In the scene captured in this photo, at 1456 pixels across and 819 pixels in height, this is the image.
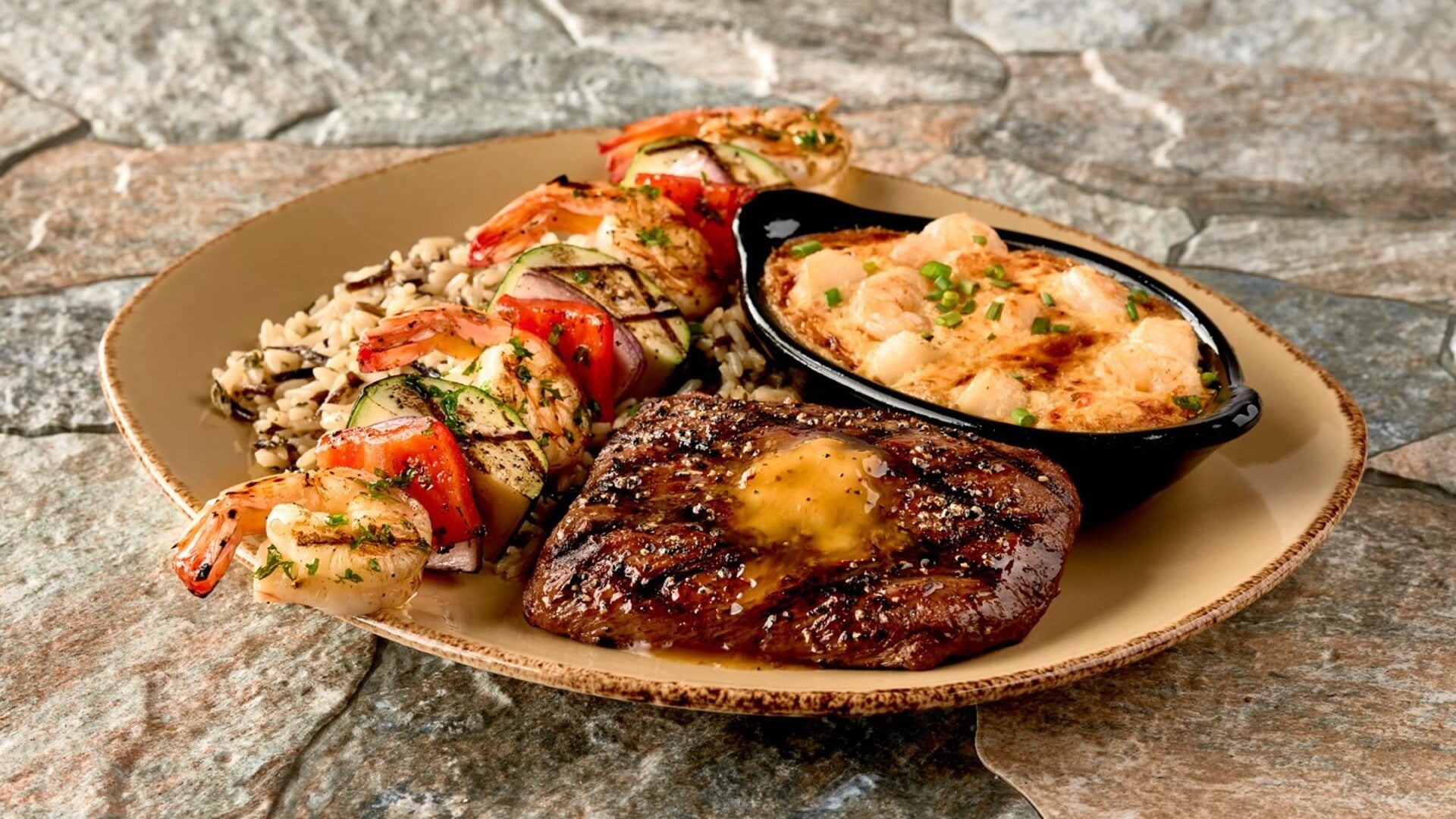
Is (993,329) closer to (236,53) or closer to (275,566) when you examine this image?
(275,566)

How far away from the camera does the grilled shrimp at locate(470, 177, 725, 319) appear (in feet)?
13.4

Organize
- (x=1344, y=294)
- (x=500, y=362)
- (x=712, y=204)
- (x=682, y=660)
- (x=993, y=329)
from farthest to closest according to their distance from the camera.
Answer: (x=1344, y=294)
(x=712, y=204)
(x=993, y=329)
(x=500, y=362)
(x=682, y=660)

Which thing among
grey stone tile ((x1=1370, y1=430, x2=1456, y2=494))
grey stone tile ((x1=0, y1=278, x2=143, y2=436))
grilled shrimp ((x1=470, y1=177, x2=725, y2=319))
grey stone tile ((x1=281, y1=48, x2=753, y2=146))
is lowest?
grey stone tile ((x1=0, y1=278, x2=143, y2=436))

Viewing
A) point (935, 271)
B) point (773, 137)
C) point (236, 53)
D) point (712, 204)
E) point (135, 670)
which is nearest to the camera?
point (135, 670)

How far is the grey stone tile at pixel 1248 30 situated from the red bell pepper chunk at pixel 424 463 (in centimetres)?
496

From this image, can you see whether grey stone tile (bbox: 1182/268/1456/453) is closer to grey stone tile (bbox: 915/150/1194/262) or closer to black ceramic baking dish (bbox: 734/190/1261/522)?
grey stone tile (bbox: 915/150/1194/262)

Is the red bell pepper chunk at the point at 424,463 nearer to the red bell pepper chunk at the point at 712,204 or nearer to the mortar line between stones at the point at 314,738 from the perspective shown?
the mortar line between stones at the point at 314,738

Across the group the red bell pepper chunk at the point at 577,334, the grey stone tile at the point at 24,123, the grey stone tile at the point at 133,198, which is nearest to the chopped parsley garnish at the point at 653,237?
the red bell pepper chunk at the point at 577,334

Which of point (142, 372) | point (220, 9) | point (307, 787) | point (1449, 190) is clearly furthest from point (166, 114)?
point (1449, 190)

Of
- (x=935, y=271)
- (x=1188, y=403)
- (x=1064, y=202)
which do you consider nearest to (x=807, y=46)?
(x=1064, y=202)

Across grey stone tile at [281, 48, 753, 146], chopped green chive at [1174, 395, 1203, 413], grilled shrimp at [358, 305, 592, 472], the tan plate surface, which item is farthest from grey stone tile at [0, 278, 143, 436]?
chopped green chive at [1174, 395, 1203, 413]

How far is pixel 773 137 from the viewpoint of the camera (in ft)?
15.4

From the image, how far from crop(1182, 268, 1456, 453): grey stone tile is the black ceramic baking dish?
94 centimetres

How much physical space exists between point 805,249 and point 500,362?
104 centimetres
